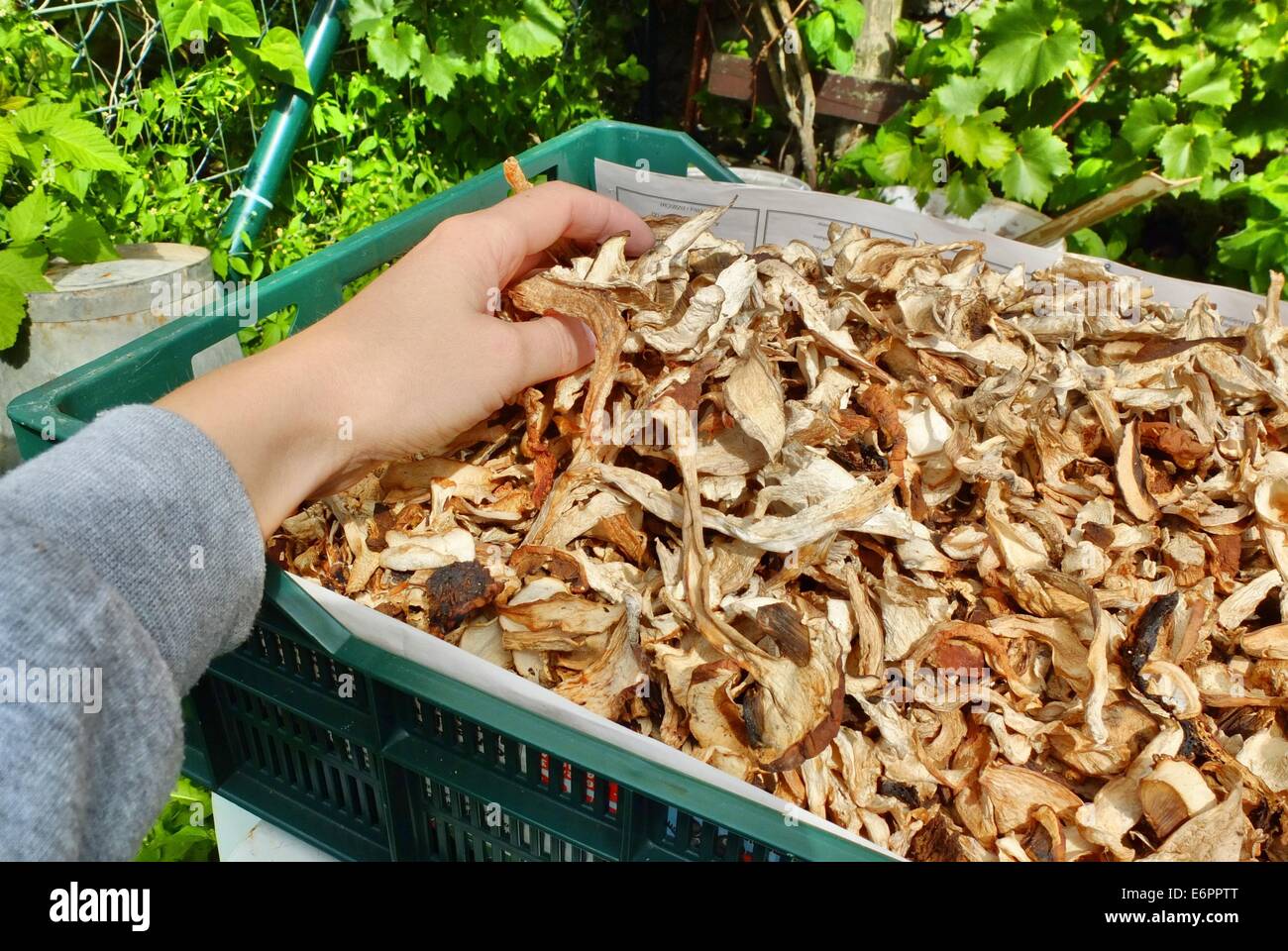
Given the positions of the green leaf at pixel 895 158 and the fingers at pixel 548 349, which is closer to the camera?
the fingers at pixel 548 349

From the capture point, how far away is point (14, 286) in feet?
6.23

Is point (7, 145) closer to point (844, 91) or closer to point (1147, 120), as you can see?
point (844, 91)

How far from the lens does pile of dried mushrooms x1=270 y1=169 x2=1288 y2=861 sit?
827mm

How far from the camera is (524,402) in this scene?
1.06 m

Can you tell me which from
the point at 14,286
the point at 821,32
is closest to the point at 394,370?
the point at 14,286

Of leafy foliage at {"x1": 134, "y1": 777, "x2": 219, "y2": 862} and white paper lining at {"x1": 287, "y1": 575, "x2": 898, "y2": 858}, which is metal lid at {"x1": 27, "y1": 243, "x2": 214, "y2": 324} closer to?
leafy foliage at {"x1": 134, "y1": 777, "x2": 219, "y2": 862}

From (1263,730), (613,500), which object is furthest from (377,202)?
(1263,730)

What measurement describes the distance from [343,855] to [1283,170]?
7.19 ft

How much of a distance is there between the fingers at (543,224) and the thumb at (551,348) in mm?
90

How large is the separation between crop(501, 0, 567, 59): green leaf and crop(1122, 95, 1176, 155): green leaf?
4.87 ft

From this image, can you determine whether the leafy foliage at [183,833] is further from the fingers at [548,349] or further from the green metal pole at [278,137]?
the green metal pole at [278,137]

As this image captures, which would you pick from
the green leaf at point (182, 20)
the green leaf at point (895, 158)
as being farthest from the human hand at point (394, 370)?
the green leaf at point (182, 20)

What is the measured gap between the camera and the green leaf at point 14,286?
1.90 metres

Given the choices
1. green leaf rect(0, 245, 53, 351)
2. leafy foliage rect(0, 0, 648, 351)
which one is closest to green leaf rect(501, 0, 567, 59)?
leafy foliage rect(0, 0, 648, 351)
